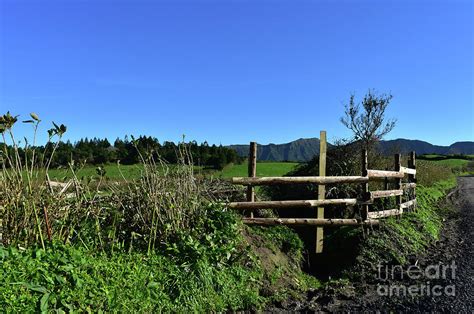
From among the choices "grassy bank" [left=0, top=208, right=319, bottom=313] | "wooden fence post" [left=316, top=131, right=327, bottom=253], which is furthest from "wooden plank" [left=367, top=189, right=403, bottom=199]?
"grassy bank" [left=0, top=208, right=319, bottom=313]

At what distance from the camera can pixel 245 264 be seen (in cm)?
627

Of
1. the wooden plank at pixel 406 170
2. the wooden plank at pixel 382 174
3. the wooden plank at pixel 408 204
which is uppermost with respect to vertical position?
the wooden plank at pixel 406 170

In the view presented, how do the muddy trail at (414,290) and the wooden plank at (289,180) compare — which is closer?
the muddy trail at (414,290)

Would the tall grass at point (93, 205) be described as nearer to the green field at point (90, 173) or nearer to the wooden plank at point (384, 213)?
the green field at point (90, 173)

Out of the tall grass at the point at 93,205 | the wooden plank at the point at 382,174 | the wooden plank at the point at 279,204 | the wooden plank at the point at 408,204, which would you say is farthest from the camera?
the wooden plank at the point at 408,204

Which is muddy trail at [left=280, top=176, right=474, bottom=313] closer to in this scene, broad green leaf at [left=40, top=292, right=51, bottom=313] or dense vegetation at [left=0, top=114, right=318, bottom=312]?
dense vegetation at [left=0, top=114, right=318, bottom=312]

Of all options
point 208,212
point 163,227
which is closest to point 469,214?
point 208,212

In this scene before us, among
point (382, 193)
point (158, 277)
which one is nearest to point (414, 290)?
point (158, 277)

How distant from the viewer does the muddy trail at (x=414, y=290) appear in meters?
5.61

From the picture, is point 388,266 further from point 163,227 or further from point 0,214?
point 0,214

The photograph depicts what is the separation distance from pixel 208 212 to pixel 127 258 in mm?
1744

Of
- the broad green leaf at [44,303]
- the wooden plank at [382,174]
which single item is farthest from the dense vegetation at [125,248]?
the wooden plank at [382,174]

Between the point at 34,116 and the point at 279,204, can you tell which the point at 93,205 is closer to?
the point at 34,116

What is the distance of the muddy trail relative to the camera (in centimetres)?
561
